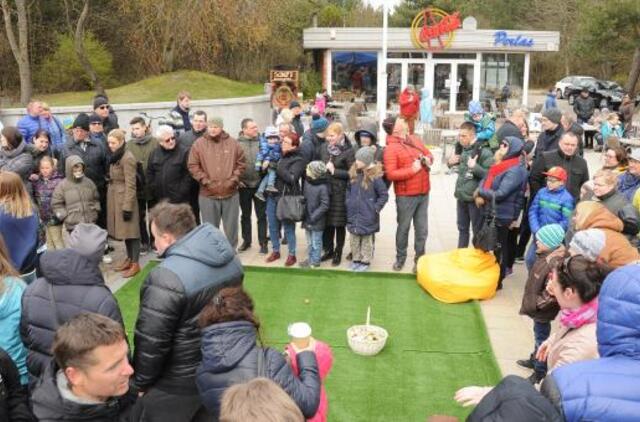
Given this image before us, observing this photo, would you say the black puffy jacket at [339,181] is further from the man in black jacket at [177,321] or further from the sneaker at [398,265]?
the man in black jacket at [177,321]

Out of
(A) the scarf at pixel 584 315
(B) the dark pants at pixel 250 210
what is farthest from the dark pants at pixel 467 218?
(A) the scarf at pixel 584 315

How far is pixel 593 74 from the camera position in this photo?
40.2 metres

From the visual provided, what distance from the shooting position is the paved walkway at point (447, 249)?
5.71m

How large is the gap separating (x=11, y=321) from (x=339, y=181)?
4.35 metres

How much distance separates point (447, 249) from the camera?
328 inches

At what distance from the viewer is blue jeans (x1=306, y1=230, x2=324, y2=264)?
24.1 ft

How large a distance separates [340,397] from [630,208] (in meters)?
2.94

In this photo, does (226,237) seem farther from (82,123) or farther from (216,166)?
(82,123)

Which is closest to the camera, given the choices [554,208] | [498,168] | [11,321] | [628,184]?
[11,321]

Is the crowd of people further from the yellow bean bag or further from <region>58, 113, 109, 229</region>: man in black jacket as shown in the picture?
the yellow bean bag

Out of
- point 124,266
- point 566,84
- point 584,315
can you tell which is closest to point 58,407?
point 584,315

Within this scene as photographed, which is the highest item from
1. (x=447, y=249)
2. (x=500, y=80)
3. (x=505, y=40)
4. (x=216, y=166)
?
(x=505, y=40)

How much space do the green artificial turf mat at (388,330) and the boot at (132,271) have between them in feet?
0.33

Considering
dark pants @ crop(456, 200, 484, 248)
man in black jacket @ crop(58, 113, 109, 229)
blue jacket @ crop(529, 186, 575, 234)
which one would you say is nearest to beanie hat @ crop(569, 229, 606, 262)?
blue jacket @ crop(529, 186, 575, 234)
